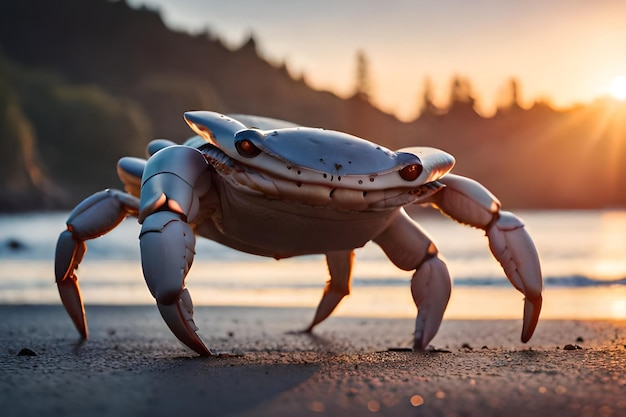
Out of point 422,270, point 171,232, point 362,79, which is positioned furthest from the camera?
point 362,79

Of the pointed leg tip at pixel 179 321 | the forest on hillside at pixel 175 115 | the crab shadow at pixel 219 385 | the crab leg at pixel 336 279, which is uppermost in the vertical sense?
the forest on hillside at pixel 175 115

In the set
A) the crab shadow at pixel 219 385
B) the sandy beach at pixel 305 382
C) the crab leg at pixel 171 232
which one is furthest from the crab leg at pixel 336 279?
the crab shadow at pixel 219 385

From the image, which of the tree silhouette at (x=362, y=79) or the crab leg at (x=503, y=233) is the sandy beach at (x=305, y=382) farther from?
the tree silhouette at (x=362, y=79)

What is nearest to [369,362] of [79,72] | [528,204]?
[528,204]

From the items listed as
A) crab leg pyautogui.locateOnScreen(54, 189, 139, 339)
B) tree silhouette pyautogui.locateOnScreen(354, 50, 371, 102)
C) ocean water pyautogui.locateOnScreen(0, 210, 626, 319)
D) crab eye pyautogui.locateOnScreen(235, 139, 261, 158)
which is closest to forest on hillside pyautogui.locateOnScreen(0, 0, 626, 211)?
tree silhouette pyautogui.locateOnScreen(354, 50, 371, 102)

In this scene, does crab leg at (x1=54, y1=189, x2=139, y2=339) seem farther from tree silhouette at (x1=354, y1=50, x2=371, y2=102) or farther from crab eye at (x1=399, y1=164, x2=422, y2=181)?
tree silhouette at (x1=354, y1=50, x2=371, y2=102)

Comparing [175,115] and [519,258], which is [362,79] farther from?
[519,258]

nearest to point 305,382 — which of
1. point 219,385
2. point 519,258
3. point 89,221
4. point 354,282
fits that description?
point 219,385
